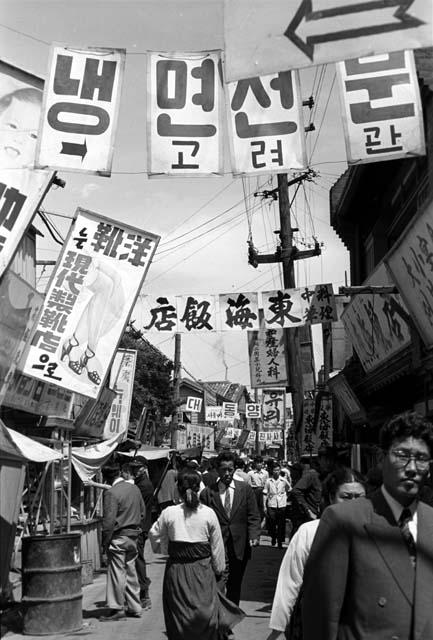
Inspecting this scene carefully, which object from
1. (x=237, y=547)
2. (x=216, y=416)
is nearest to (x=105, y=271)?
(x=237, y=547)

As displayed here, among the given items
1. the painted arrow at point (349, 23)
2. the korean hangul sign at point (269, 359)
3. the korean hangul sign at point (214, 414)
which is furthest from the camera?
the korean hangul sign at point (214, 414)

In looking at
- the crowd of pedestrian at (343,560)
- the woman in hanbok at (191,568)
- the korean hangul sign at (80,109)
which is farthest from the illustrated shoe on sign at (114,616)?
the korean hangul sign at (80,109)

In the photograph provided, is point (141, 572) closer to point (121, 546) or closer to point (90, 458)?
point (121, 546)

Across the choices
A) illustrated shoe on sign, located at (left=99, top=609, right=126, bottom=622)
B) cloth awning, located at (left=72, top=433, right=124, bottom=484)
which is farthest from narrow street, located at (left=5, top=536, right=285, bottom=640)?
cloth awning, located at (left=72, top=433, right=124, bottom=484)

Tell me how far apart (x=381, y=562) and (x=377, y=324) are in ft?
38.0

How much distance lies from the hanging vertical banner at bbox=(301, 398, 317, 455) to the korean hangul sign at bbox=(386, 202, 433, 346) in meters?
10.8

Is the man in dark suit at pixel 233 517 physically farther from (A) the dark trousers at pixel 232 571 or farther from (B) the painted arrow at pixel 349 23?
(B) the painted arrow at pixel 349 23

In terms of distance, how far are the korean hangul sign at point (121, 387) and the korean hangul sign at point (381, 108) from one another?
41.4 feet

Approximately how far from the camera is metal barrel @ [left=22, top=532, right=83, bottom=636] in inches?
398

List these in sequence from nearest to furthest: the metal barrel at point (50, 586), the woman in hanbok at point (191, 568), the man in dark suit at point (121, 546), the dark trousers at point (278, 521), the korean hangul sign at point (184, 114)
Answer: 1. the woman in hanbok at point (191, 568)
2. the korean hangul sign at point (184, 114)
3. the metal barrel at point (50, 586)
4. the man in dark suit at point (121, 546)
5. the dark trousers at point (278, 521)

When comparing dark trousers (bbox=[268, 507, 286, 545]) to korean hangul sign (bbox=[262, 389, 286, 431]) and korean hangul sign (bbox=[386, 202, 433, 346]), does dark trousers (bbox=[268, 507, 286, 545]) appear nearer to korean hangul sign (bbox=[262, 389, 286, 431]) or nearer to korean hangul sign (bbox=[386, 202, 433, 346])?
korean hangul sign (bbox=[262, 389, 286, 431])

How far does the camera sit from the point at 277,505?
21016 millimetres

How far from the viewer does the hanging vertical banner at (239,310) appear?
16.5 metres

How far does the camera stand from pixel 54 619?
10125mm
